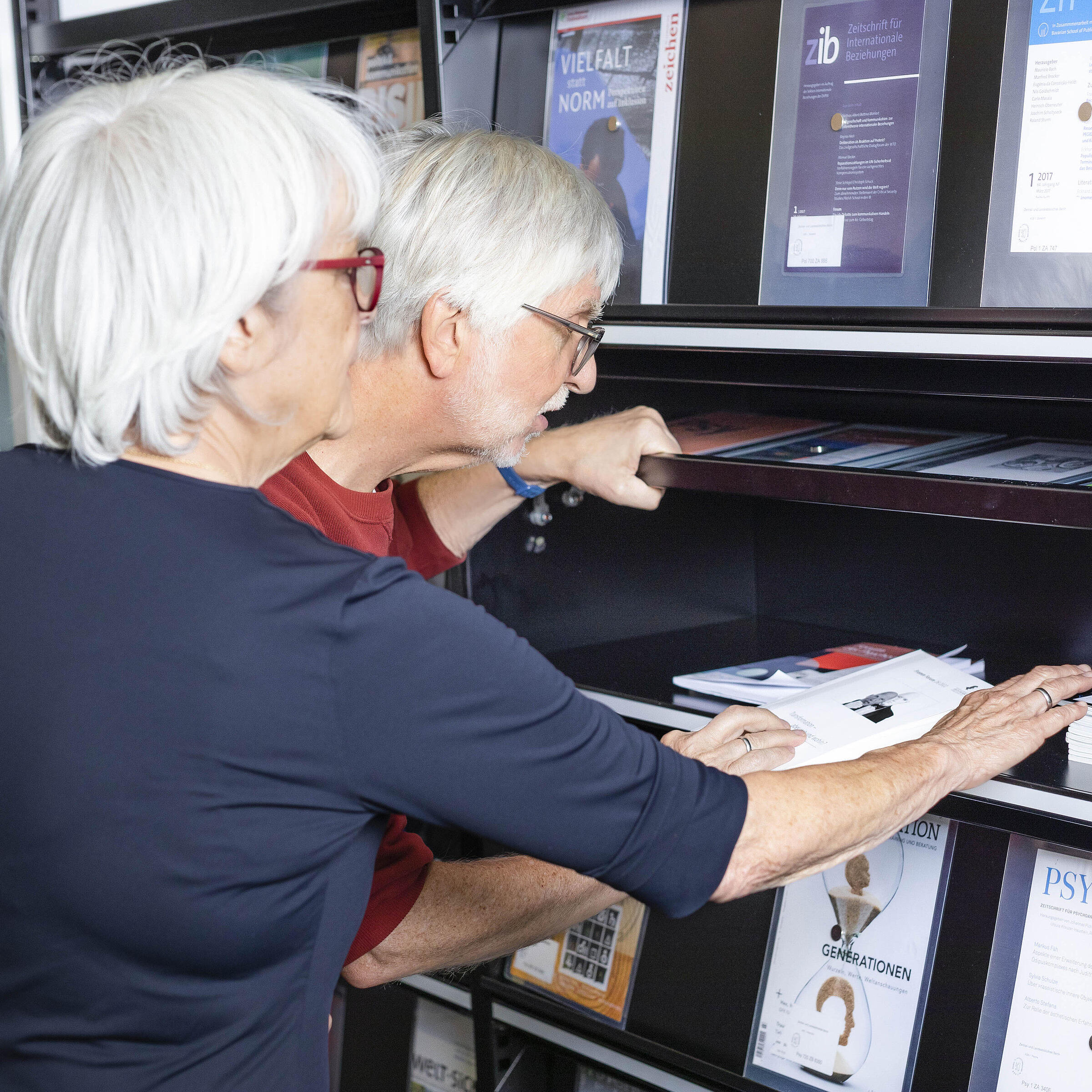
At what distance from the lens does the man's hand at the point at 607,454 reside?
146 cm

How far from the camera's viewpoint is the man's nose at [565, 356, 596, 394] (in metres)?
1.40

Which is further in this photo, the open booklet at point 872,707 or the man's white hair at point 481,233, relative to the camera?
the man's white hair at point 481,233

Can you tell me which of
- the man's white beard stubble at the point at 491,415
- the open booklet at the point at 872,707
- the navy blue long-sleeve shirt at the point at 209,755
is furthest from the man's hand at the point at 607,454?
the navy blue long-sleeve shirt at the point at 209,755

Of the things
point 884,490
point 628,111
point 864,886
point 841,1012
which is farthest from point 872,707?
point 628,111

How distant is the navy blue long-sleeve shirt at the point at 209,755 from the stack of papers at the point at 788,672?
566 mm

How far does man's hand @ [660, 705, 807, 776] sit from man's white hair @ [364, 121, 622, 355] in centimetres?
54

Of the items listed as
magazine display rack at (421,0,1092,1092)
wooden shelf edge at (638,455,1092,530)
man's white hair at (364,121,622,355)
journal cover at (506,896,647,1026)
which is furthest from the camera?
journal cover at (506,896,647,1026)

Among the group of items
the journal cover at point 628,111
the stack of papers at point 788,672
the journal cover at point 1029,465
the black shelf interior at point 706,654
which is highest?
the journal cover at point 628,111

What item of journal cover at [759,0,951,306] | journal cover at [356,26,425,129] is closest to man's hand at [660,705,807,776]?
journal cover at [759,0,951,306]

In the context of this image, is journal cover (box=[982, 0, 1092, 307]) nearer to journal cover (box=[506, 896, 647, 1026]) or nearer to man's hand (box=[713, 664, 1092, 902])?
man's hand (box=[713, 664, 1092, 902])

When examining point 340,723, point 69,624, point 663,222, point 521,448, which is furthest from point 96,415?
point 663,222

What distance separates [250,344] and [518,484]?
2.89ft

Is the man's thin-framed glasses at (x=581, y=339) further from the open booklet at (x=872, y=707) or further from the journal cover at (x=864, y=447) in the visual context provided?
the open booklet at (x=872, y=707)

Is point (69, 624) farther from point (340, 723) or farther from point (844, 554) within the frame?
point (844, 554)
